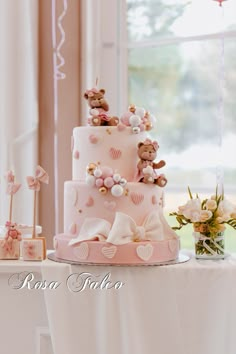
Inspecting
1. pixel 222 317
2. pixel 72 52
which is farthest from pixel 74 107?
pixel 222 317

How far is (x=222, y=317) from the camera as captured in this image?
1.67 metres

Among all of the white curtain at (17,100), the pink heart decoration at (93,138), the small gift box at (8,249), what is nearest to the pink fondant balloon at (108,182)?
the pink heart decoration at (93,138)

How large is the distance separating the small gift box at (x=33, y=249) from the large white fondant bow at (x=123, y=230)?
0.35ft

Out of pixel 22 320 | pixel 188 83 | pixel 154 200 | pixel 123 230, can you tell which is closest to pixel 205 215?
pixel 154 200

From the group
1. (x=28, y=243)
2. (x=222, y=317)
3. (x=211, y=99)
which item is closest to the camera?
(x=222, y=317)

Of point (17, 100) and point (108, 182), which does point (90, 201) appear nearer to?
point (108, 182)

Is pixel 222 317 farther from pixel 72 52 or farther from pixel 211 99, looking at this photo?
pixel 72 52

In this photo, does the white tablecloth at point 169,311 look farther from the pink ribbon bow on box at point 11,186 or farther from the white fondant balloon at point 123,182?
the pink ribbon bow on box at point 11,186

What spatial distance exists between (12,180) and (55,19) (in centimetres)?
73

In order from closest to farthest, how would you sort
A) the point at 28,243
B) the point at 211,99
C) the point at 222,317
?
the point at 222,317 → the point at 28,243 → the point at 211,99

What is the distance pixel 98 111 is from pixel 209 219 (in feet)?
1.42

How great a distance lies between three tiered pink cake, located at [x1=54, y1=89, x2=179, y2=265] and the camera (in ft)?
5.50

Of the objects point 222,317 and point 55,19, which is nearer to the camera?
point 222,317

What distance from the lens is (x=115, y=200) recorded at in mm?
1718
